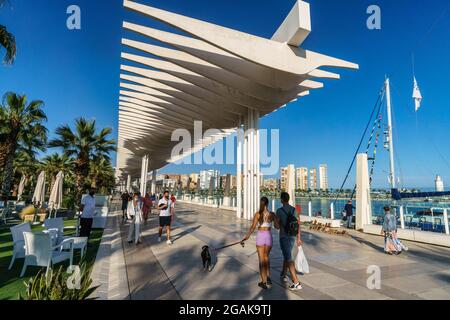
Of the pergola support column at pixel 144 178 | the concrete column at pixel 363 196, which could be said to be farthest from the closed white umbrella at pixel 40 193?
the pergola support column at pixel 144 178

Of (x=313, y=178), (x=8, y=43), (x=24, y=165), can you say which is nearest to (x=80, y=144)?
(x=8, y=43)

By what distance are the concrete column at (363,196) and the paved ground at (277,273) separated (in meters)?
3.31

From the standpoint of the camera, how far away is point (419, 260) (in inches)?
256

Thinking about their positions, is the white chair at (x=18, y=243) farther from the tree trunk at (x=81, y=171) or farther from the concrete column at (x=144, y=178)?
the concrete column at (x=144, y=178)

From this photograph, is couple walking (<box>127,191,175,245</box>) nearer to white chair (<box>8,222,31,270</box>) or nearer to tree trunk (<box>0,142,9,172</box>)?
white chair (<box>8,222,31,270</box>)

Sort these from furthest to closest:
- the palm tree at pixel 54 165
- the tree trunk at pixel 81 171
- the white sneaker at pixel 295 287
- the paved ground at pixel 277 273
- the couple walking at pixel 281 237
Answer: the palm tree at pixel 54 165 → the tree trunk at pixel 81 171 → the couple walking at pixel 281 237 → the white sneaker at pixel 295 287 → the paved ground at pixel 277 273

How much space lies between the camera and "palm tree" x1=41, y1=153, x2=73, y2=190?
34.6 meters

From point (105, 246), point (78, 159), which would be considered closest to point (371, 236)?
point (105, 246)

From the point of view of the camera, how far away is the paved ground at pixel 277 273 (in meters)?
4.11

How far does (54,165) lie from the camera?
1401 inches

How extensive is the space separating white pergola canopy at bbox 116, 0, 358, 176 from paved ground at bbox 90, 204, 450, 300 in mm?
6188

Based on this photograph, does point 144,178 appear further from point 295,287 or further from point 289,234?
point 295,287

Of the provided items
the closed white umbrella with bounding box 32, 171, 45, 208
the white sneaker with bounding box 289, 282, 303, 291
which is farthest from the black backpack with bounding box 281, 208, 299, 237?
the closed white umbrella with bounding box 32, 171, 45, 208
